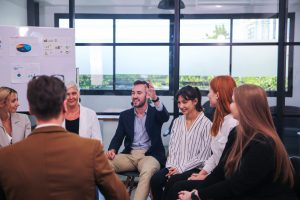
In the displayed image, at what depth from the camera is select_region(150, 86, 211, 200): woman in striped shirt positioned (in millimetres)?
3170

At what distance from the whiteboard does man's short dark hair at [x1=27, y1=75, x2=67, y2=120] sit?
2961 millimetres

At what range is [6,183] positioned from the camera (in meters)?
1.33

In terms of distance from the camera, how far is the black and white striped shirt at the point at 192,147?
3.17m

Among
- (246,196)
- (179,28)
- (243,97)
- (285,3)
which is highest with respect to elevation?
(285,3)

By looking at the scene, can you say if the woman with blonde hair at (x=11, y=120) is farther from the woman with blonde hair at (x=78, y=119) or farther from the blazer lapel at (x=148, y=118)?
the blazer lapel at (x=148, y=118)

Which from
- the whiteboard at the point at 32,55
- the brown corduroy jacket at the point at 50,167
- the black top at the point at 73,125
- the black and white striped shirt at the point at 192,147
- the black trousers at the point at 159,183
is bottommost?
the black trousers at the point at 159,183

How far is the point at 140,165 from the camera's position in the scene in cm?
345

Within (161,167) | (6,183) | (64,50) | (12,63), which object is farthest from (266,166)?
(12,63)

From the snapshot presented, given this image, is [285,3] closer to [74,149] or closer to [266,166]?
[266,166]

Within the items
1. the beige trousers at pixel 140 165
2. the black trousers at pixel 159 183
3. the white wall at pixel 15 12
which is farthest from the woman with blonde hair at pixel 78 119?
the white wall at pixel 15 12

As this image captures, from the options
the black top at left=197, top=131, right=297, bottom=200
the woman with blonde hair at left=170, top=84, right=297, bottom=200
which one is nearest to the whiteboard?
the woman with blonde hair at left=170, top=84, right=297, bottom=200

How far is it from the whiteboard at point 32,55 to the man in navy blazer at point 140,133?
1061 millimetres

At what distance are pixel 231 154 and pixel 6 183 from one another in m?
1.26

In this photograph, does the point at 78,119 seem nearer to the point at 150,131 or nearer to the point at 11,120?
the point at 11,120
